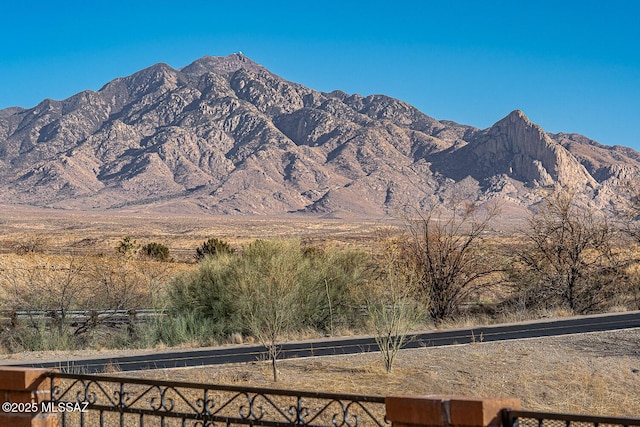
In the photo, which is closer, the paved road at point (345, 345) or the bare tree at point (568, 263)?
the paved road at point (345, 345)

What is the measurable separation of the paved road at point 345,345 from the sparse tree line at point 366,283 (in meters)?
0.98

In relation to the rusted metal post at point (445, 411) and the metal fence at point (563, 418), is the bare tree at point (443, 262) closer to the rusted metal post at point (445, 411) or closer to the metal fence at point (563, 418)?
the rusted metal post at point (445, 411)

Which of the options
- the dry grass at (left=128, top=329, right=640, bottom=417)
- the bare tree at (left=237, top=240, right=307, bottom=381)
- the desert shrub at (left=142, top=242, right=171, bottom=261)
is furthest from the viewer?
the desert shrub at (left=142, top=242, right=171, bottom=261)

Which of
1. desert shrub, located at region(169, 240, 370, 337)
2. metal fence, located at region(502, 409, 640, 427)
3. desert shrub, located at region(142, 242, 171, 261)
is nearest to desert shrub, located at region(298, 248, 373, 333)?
desert shrub, located at region(169, 240, 370, 337)

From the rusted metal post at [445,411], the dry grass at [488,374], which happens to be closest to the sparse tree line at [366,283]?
the dry grass at [488,374]

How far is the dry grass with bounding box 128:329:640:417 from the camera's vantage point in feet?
46.6

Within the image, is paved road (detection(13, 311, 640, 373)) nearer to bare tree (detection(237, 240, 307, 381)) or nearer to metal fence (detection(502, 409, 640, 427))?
bare tree (detection(237, 240, 307, 381))

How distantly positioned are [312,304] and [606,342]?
9.01m

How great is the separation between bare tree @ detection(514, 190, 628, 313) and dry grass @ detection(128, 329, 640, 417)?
976cm

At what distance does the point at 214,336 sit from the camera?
23188 mm

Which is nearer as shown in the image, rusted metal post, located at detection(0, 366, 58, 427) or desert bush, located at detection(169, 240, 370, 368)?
rusted metal post, located at detection(0, 366, 58, 427)

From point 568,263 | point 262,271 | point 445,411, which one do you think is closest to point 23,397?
point 445,411

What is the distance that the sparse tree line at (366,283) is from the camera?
23.0 meters

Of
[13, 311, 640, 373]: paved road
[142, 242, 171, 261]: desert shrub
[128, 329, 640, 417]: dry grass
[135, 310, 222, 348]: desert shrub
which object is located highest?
[142, 242, 171, 261]: desert shrub
